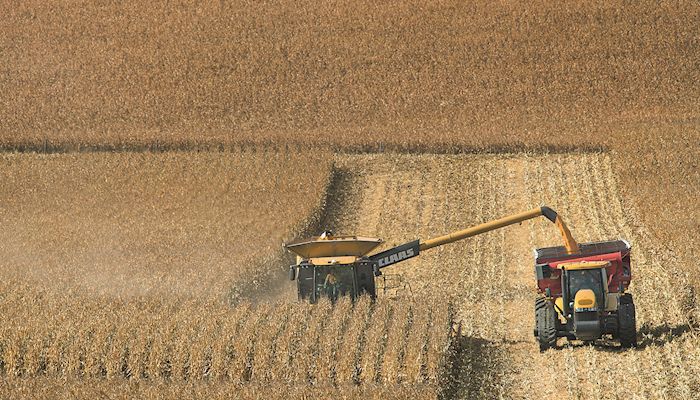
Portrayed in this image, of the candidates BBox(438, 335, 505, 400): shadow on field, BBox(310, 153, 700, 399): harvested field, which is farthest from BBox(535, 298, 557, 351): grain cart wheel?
→ BBox(438, 335, 505, 400): shadow on field

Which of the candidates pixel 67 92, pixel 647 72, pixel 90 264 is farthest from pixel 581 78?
pixel 90 264

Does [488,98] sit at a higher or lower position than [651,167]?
higher

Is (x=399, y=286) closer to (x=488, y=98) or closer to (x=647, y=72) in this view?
(x=488, y=98)

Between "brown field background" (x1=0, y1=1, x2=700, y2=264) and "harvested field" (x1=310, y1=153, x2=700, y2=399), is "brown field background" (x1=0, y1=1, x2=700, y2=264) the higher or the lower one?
the higher one

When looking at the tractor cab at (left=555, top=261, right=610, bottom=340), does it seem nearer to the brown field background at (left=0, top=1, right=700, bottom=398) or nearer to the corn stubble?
the brown field background at (left=0, top=1, right=700, bottom=398)

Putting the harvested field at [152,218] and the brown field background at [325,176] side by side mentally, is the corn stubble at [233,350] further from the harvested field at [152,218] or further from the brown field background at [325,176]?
the harvested field at [152,218]

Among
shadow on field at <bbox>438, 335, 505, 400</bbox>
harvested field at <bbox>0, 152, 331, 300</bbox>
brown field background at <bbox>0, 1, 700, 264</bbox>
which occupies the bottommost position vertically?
shadow on field at <bbox>438, 335, 505, 400</bbox>

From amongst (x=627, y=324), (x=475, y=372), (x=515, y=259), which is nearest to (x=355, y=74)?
(x=515, y=259)

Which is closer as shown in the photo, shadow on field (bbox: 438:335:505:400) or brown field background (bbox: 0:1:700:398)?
shadow on field (bbox: 438:335:505:400)
